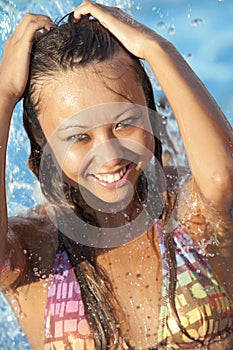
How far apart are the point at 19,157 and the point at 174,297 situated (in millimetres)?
1398

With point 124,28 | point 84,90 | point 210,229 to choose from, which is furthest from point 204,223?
point 124,28

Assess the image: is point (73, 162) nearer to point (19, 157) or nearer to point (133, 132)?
point (133, 132)

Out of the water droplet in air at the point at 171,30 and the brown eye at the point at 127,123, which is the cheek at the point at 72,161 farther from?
the water droplet in air at the point at 171,30

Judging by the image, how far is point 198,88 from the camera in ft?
7.48

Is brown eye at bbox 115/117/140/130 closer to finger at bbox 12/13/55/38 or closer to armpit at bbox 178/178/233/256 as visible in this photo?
armpit at bbox 178/178/233/256

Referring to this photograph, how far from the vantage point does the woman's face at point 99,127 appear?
2.31m

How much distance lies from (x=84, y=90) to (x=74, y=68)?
9 centimetres

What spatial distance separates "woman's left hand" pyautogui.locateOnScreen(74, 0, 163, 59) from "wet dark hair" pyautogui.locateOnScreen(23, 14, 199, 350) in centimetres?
3

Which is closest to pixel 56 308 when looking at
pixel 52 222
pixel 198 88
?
pixel 52 222

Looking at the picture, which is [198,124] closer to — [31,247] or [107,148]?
[107,148]

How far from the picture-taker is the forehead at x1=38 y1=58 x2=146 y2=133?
7.63 feet

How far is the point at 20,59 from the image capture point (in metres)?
2.42

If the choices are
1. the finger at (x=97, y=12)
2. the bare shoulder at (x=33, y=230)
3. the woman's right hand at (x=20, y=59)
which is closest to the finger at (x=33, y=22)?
the woman's right hand at (x=20, y=59)

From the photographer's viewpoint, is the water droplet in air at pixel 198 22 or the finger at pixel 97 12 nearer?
the finger at pixel 97 12
